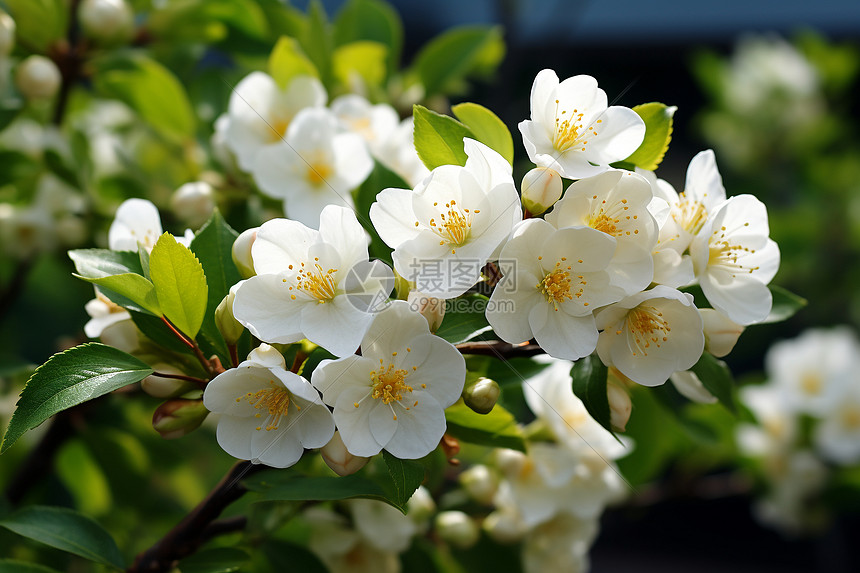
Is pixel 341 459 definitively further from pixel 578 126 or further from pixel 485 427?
pixel 578 126

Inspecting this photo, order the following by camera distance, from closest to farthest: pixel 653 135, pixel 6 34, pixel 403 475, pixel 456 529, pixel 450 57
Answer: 1. pixel 403 475
2. pixel 653 135
3. pixel 456 529
4. pixel 6 34
5. pixel 450 57

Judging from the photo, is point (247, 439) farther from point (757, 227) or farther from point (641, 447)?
point (641, 447)

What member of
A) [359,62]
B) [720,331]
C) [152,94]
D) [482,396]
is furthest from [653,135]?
[152,94]

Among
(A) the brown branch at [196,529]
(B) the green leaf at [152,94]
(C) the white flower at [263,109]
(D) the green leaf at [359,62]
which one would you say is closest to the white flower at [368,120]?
(C) the white flower at [263,109]

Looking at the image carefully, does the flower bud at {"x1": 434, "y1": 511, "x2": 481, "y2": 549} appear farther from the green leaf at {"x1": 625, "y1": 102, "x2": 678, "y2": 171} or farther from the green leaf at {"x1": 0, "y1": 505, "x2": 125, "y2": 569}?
the green leaf at {"x1": 625, "y1": 102, "x2": 678, "y2": 171}

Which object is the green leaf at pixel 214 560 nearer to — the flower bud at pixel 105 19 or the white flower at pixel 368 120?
the white flower at pixel 368 120

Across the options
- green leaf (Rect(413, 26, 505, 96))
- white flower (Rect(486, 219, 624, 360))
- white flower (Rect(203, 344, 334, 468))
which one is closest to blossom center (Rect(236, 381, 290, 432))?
white flower (Rect(203, 344, 334, 468))
